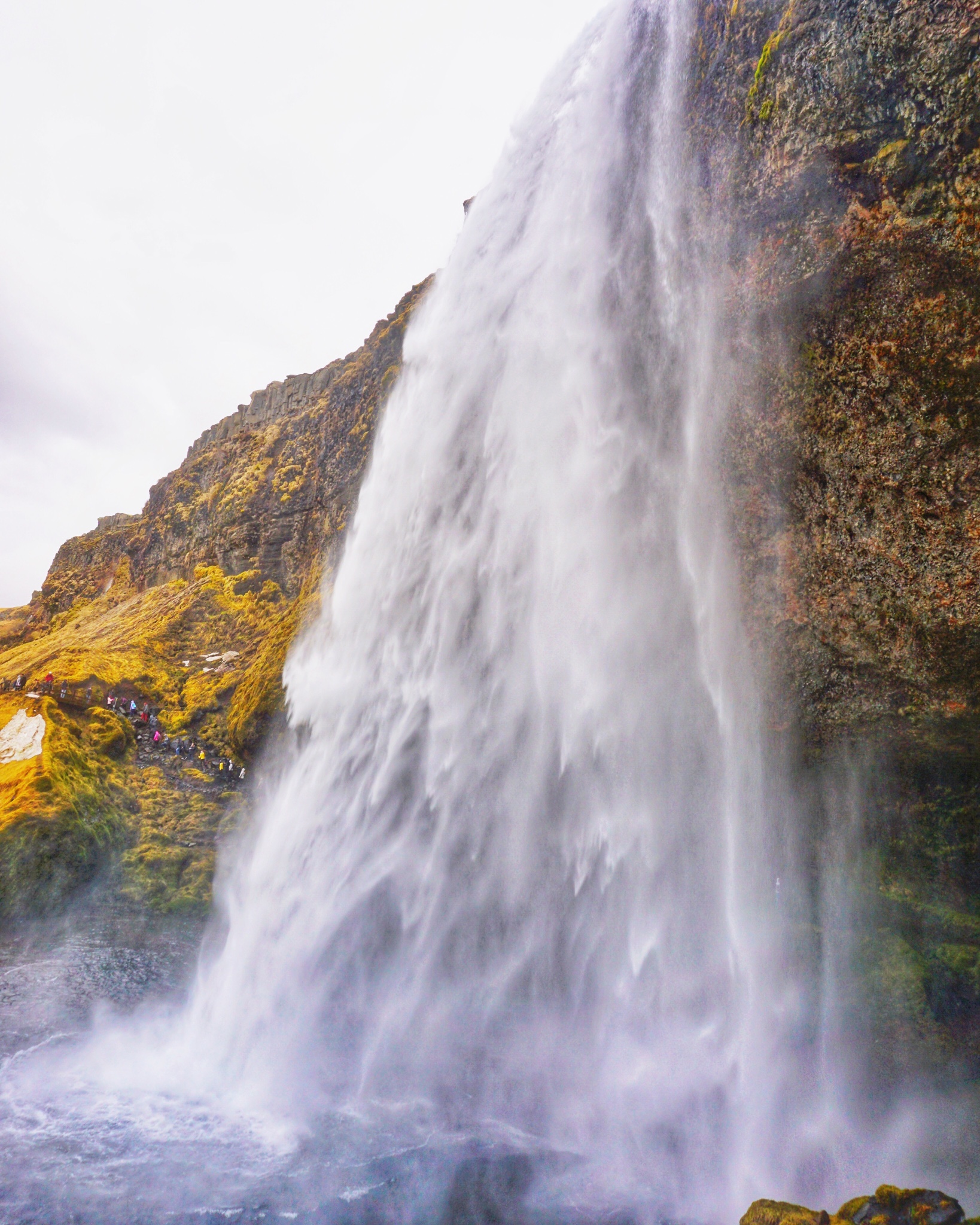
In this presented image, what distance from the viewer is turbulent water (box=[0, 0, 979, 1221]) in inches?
275

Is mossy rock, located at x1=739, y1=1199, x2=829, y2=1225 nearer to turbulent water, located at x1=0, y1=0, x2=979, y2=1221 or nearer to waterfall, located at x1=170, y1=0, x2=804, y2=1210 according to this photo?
turbulent water, located at x1=0, y1=0, x2=979, y2=1221

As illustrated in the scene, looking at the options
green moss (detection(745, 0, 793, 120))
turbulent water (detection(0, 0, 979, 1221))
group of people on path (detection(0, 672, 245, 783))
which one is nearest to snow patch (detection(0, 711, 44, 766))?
group of people on path (detection(0, 672, 245, 783))

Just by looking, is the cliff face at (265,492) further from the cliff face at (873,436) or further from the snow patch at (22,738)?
the cliff face at (873,436)

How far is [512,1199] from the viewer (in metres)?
6.38

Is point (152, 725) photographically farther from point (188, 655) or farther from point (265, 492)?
point (265, 492)

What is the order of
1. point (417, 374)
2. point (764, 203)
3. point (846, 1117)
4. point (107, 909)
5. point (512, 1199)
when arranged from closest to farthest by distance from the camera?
point (512, 1199)
point (764, 203)
point (846, 1117)
point (107, 909)
point (417, 374)

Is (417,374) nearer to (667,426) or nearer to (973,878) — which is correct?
(667,426)

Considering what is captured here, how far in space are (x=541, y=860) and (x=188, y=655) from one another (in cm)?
1750

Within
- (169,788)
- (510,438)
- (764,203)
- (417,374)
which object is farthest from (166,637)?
(764,203)

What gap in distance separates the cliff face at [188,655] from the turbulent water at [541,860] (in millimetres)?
3776

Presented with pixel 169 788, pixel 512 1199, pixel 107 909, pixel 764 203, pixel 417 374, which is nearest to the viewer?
pixel 512 1199

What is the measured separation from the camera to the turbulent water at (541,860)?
698 cm

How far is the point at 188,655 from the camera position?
23109 mm

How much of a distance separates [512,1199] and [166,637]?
21723 millimetres
